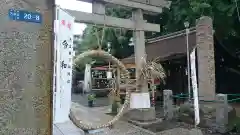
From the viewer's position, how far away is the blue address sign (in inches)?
120

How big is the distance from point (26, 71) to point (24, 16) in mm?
716

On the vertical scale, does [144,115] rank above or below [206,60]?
below

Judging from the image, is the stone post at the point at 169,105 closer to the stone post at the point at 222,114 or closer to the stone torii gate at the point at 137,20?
A: the stone torii gate at the point at 137,20

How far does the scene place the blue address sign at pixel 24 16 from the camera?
304 centimetres

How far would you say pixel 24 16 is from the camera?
3.12 meters

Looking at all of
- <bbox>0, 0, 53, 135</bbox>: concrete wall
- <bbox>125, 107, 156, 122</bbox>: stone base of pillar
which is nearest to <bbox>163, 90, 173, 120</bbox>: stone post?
<bbox>125, 107, 156, 122</bbox>: stone base of pillar

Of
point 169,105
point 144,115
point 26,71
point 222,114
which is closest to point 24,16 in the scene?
point 26,71

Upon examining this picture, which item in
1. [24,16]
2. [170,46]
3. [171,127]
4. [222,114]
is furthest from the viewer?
[170,46]

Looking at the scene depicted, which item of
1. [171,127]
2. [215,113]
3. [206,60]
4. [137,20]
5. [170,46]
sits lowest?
[171,127]

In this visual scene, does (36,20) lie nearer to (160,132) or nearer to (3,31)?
(3,31)

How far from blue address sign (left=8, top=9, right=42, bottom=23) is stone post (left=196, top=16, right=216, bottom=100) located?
272 inches

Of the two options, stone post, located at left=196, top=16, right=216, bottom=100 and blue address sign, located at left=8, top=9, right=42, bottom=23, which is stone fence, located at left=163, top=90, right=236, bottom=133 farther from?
blue address sign, located at left=8, top=9, right=42, bottom=23

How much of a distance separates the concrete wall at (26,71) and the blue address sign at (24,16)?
0.05m

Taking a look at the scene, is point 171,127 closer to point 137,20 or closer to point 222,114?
point 222,114
